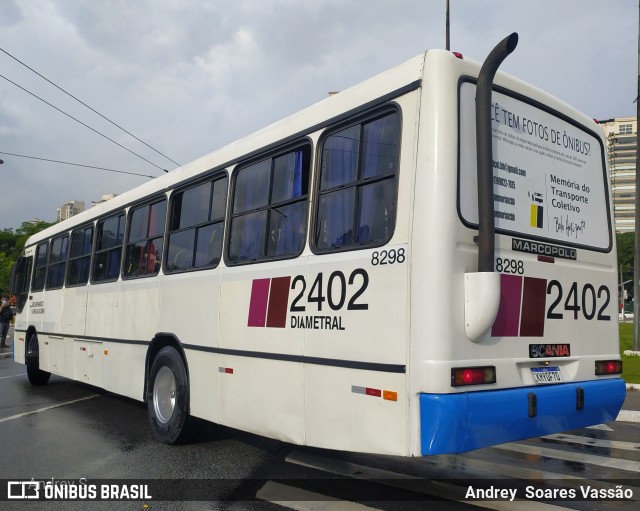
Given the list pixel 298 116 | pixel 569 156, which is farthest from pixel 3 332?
pixel 569 156

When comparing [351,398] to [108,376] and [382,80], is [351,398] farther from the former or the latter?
[108,376]

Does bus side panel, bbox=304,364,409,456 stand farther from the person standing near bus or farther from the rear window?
the person standing near bus

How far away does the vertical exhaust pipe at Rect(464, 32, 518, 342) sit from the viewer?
3875 mm

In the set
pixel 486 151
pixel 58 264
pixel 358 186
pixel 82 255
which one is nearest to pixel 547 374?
pixel 486 151

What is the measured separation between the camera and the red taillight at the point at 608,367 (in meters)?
4.92

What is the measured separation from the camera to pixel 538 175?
4.68 m

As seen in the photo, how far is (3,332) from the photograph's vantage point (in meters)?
20.5

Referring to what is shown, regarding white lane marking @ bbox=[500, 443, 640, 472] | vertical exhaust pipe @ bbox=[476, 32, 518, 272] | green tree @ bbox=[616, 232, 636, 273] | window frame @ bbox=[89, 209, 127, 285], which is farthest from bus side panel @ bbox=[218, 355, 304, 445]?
green tree @ bbox=[616, 232, 636, 273]

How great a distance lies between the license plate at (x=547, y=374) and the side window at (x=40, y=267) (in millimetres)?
10252

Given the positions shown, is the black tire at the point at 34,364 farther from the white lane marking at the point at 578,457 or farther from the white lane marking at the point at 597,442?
the white lane marking at the point at 597,442

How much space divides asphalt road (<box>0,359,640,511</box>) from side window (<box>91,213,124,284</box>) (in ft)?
7.13

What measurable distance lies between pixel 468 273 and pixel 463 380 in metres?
0.69

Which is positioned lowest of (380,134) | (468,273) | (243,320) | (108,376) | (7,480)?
(7,480)

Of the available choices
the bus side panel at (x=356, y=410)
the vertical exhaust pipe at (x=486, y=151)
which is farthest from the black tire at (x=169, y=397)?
the vertical exhaust pipe at (x=486, y=151)
